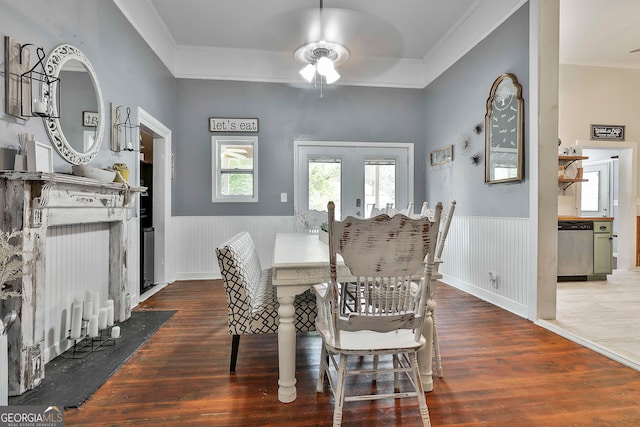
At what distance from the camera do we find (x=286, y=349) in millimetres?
1679

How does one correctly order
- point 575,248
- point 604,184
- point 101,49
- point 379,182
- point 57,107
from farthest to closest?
point 604,184
point 379,182
point 575,248
point 101,49
point 57,107

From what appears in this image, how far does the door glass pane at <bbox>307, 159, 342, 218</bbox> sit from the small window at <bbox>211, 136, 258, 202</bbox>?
84 centimetres

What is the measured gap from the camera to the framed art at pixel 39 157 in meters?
1.80

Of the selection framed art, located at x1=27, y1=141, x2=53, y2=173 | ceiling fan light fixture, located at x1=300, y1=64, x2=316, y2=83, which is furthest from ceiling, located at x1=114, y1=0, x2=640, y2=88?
framed art, located at x1=27, y1=141, x2=53, y2=173

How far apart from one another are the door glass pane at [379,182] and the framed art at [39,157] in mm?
3888

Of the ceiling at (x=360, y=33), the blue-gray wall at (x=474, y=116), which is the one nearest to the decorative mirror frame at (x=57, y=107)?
the ceiling at (x=360, y=33)

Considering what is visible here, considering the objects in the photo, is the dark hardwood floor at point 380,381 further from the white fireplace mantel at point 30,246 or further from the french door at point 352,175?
the french door at point 352,175

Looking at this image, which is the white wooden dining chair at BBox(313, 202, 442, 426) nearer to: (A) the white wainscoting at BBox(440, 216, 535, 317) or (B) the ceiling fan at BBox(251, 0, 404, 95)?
(A) the white wainscoting at BBox(440, 216, 535, 317)

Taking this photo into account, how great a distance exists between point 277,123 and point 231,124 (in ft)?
2.18

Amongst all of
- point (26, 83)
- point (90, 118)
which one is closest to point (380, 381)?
point (26, 83)

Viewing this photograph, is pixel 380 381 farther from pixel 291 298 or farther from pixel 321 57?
pixel 321 57

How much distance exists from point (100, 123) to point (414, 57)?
431 cm

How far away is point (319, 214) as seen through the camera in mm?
3701

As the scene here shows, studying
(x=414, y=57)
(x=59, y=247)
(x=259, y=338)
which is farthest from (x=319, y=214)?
(x=414, y=57)
